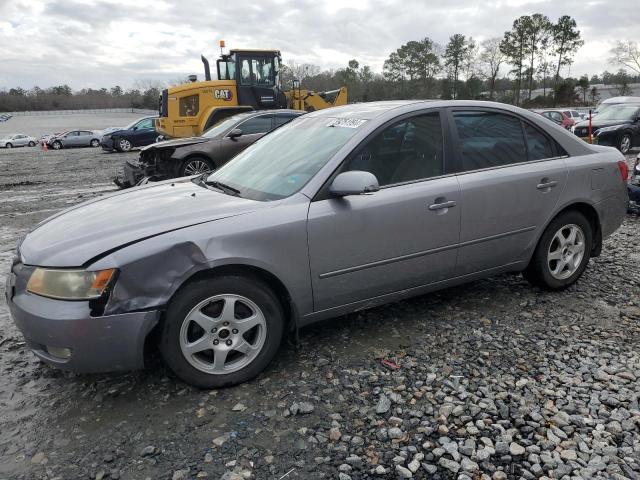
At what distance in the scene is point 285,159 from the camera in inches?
136

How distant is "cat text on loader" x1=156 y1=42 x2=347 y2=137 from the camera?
15.0 meters

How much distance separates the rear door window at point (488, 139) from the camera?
360 centimetres

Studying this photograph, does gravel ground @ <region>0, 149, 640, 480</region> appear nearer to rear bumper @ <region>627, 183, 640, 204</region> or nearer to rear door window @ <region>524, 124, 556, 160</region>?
rear door window @ <region>524, 124, 556, 160</region>

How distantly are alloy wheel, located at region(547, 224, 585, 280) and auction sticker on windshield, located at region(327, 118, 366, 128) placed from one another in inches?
74.9

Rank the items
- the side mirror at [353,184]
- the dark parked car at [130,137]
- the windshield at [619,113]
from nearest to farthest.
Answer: the side mirror at [353,184] → the windshield at [619,113] → the dark parked car at [130,137]

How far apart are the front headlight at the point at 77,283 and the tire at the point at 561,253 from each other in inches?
126

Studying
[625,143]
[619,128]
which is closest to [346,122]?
[619,128]

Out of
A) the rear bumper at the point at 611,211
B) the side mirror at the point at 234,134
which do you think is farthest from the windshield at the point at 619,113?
the rear bumper at the point at 611,211

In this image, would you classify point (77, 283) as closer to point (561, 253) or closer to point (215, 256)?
point (215, 256)

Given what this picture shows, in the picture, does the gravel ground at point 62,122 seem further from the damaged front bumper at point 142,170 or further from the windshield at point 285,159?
the windshield at point 285,159

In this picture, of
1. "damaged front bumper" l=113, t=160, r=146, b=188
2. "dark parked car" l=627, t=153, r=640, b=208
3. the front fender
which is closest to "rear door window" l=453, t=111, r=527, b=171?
the front fender

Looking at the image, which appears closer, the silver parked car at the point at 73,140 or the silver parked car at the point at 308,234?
the silver parked car at the point at 308,234

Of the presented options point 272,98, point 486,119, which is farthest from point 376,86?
point 486,119

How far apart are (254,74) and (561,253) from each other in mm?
13214
